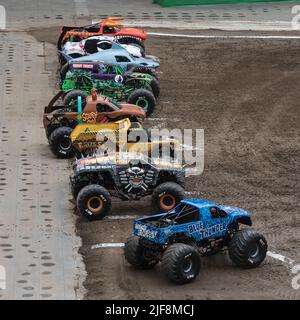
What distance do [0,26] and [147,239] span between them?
22.8 meters

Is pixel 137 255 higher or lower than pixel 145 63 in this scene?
lower

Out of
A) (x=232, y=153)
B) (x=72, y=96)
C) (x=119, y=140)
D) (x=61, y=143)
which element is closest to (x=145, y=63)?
(x=72, y=96)

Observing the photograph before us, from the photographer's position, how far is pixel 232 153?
2861cm

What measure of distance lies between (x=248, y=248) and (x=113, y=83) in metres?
12.0

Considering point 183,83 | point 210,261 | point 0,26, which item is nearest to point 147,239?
point 210,261

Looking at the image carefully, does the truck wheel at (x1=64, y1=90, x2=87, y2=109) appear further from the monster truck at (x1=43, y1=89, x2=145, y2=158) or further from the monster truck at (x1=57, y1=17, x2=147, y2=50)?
the monster truck at (x1=57, y1=17, x2=147, y2=50)

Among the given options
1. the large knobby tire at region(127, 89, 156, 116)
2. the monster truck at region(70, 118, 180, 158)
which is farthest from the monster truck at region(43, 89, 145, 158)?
the large knobby tire at region(127, 89, 156, 116)

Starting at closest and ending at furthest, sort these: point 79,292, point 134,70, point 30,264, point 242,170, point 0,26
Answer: point 79,292
point 30,264
point 242,170
point 134,70
point 0,26

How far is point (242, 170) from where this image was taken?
89.4 ft

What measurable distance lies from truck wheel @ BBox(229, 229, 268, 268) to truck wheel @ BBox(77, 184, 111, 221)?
3.66 meters

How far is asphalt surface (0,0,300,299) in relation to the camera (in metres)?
20.8

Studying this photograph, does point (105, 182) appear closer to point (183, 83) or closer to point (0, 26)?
point (183, 83)

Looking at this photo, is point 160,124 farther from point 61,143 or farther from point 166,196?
point 166,196

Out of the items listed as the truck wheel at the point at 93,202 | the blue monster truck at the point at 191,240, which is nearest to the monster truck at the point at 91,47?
the truck wheel at the point at 93,202
